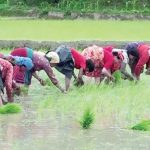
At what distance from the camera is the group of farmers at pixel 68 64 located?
33.4 feet

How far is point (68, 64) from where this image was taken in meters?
11.3

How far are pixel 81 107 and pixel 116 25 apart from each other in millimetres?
17273

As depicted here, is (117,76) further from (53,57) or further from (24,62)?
(24,62)

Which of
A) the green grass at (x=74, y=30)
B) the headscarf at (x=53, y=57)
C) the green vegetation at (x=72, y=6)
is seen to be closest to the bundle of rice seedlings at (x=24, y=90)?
the headscarf at (x=53, y=57)

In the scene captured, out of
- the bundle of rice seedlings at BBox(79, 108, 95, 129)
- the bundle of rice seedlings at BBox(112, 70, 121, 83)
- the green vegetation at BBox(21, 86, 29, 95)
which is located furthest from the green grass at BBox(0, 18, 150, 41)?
the bundle of rice seedlings at BBox(79, 108, 95, 129)

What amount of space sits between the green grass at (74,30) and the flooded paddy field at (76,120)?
969cm

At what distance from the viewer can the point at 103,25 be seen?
26406mm

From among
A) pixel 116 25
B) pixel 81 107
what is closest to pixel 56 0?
pixel 116 25

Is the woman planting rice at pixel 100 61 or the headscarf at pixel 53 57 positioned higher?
the headscarf at pixel 53 57

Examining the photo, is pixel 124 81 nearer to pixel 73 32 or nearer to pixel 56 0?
pixel 73 32

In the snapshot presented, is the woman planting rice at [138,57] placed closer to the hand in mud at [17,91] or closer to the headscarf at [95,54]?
the headscarf at [95,54]

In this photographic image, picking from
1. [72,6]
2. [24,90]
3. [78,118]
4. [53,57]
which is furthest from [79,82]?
[72,6]

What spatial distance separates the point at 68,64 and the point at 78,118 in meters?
2.56

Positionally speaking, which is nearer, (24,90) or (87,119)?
(87,119)
